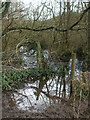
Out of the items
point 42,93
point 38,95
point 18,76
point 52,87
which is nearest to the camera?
point 38,95

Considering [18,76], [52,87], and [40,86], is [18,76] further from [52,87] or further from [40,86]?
[52,87]

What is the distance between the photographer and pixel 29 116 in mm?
3158

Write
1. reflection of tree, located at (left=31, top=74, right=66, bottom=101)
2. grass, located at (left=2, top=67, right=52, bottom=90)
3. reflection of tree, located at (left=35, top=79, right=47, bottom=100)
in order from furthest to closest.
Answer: grass, located at (left=2, top=67, right=52, bottom=90)
reflection of tree, located at (left=35, top=79, right=47, bottom=100)
reflection of tree, located at (left=31, top=74, right=66, bottom=101)

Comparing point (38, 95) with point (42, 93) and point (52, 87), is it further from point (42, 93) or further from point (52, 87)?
point (52, 87)

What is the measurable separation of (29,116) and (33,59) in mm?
3764

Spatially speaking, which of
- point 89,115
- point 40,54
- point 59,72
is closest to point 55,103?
point 89,115

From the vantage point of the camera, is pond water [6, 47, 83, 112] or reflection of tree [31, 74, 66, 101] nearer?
pond water [6, 47, 83, 112]

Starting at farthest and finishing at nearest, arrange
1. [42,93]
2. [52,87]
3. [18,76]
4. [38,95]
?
[18,76] → [52,87] → [42,93] → [38,95]

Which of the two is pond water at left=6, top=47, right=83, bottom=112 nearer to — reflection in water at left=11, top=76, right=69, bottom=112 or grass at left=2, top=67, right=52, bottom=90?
reflection in water at left=11, top=76, right=69, bottom=112

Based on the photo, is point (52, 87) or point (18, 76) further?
point (18, 76)

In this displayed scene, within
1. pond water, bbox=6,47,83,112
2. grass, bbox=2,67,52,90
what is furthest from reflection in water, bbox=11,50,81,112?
grass, bbox=2,67,52,90

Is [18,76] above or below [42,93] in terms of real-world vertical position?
above

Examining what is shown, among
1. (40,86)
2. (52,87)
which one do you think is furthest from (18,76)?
(52,87)

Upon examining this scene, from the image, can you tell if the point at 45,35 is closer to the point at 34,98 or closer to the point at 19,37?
the point at 19,37
